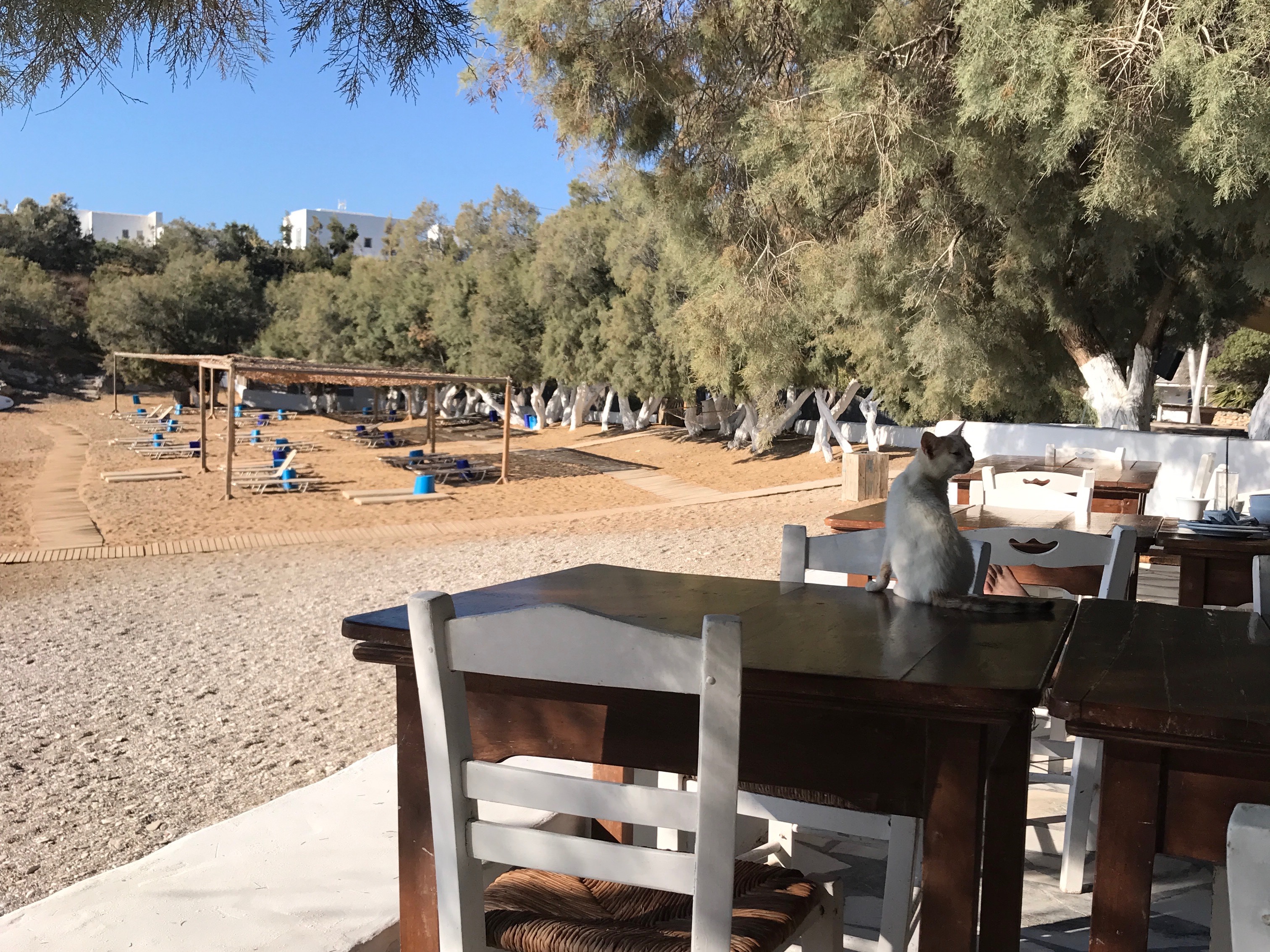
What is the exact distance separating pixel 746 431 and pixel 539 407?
475 inches

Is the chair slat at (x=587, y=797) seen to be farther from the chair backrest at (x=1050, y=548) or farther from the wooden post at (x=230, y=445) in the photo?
the wooden post at (x=230, y=445)

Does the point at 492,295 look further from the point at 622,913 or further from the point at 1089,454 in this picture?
the point at 622,913

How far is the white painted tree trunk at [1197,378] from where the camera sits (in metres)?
28.0

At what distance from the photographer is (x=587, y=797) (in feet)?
4.09

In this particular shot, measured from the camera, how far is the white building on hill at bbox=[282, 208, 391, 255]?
8481 cm

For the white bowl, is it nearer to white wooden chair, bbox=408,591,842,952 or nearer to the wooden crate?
white wooden chair, bbox=408,591,842,952

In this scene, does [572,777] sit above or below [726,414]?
below

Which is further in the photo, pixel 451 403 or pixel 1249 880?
pixel 451 403

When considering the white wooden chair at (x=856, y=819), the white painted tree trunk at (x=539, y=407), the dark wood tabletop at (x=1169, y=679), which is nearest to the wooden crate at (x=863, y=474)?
the white wooden chair at (x=856, y=819)

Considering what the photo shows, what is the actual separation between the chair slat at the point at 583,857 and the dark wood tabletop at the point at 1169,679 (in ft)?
1.55

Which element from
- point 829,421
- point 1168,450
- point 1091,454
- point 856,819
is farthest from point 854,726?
point 829,421

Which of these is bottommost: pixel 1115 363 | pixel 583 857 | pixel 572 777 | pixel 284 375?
pixel 583 857

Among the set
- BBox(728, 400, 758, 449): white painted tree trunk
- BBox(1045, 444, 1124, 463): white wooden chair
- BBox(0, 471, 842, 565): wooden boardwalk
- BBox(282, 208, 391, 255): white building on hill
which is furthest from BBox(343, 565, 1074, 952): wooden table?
BBox(282, 208, 391, 255): white building on hill

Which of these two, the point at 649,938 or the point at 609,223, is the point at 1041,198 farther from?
the point at 609,223
